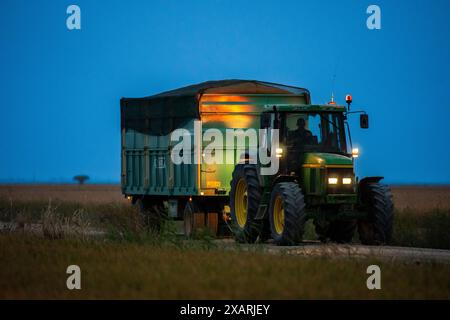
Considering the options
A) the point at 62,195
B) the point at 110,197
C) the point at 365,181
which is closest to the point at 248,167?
the point at 365,181

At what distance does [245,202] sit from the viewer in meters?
25.5

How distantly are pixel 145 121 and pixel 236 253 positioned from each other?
1174 centimetres

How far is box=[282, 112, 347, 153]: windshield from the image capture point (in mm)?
24172

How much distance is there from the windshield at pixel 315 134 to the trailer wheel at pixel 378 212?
1.07 meters

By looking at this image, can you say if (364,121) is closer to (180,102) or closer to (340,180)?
(340,180)

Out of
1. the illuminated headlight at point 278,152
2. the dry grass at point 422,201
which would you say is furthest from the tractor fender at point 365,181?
the dry grass at point 422,201

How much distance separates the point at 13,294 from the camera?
14750 millimetres

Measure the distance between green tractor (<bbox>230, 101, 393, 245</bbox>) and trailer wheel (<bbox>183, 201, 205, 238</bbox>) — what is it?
261 cm

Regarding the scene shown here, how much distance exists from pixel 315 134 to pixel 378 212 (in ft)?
7.08

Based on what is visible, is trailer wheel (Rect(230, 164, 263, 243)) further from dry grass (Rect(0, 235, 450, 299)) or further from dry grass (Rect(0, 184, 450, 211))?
dry grass (Rect(0, 184, 450, 211))

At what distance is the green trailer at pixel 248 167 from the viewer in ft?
77.4

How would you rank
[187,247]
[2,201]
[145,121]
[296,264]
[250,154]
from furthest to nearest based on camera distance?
1. [2,201]
2. [145,121]
3. [250,154]
4. [187,247]
5. [296,264]
